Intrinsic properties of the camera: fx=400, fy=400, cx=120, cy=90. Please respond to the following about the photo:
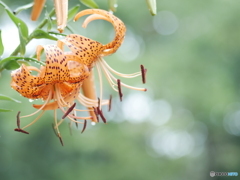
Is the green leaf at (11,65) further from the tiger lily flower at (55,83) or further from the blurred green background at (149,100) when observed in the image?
the blurred green background at (149,100)

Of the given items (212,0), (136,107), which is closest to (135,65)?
(136,107)

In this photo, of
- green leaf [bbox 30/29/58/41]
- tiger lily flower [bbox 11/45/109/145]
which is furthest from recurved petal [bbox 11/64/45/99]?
green leaf [bbox 30/29/58/41]

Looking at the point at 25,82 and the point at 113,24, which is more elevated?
the point at 113,24

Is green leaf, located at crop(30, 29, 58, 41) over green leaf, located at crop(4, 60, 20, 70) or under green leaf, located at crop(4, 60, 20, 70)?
over

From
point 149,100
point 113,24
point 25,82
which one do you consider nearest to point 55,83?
point 25,82

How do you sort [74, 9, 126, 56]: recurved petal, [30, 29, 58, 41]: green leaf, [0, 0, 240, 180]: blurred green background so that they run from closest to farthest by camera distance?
[30, 29, 58, 41]: green leaf < [74, 9, 126, 56]: recurved petal < [0, 0, 240, 180]: blurred green background

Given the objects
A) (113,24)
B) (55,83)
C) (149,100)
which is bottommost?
(149,100)

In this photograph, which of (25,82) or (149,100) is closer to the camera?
(25,82)

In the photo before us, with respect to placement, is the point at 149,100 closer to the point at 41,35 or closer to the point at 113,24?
the point at 113,24

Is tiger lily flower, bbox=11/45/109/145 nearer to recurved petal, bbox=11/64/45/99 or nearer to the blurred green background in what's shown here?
recurved petal, bbox=11/64/45/99
